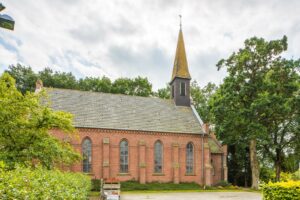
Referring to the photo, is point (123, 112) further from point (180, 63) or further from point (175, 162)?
point (180, 63)

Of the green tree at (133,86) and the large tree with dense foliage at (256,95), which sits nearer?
the large tree with dense foliage at (256,95)

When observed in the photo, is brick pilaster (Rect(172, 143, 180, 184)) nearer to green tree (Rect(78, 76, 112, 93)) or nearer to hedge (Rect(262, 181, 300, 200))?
hedge (Rect(262, 181, 300, 200))

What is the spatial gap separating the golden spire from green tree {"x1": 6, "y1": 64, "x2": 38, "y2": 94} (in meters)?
Answer: 23.3

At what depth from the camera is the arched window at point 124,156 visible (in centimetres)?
2836

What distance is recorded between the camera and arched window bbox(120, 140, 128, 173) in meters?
28.4

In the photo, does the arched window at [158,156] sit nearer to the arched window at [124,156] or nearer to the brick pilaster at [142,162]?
the brick pilaster at [142,162]

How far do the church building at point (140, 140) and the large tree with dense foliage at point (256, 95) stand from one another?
3.54m

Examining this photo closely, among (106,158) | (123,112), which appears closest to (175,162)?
(106,158)

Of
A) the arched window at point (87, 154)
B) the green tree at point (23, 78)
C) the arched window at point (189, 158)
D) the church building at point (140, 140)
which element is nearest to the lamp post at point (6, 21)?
the church building at point (140, 140)

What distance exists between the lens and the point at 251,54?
29.6 m

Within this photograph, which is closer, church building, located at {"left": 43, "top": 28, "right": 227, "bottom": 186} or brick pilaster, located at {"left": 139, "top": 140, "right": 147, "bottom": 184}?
church building, located at {"left": 43, "top": 28, "right": 227, "bottom": 186}

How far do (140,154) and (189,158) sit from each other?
6198mm

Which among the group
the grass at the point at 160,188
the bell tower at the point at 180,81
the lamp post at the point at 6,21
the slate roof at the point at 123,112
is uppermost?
the bell tower at the point at 180,81

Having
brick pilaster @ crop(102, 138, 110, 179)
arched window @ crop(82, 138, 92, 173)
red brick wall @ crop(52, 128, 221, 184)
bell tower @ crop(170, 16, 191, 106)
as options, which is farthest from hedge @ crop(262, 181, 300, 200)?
bell tower @ crop(170, 16, 191, 106)
